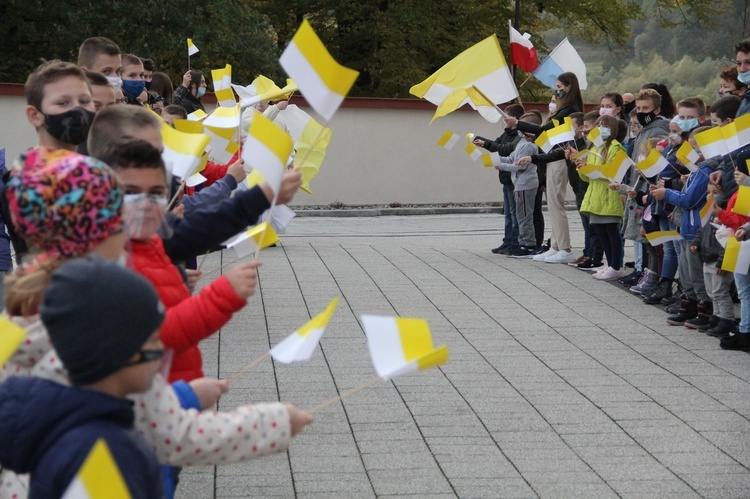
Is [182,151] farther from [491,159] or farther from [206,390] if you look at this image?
[491,159]

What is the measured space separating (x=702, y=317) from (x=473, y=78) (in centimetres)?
260

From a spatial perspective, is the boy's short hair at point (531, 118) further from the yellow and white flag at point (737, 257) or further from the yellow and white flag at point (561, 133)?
the yellow and white flag at point (737, 257)

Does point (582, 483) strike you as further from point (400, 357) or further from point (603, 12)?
point (603, 12)

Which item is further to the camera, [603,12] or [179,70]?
[603,12]

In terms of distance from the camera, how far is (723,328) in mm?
8062

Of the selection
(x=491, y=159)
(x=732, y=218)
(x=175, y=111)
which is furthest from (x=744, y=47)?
(x=175, y=111)

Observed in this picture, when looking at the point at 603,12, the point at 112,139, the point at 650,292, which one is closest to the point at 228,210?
the point at 112,139

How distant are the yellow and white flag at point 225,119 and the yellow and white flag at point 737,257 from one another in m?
3.43

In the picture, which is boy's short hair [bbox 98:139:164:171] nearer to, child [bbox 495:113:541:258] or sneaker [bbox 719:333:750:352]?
sneaker [bbox 719:333:750:352]

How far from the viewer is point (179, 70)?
26688 mm

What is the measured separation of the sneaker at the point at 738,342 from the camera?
7648mm

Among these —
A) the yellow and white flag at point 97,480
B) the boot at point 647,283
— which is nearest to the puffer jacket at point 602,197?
the boot at point 647,283

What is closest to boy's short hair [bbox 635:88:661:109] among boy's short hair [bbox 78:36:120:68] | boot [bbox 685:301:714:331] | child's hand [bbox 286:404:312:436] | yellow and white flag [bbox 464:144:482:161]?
yellow and white flag [bbox 464:144:482:161]

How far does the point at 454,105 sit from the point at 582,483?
498 centimetres
